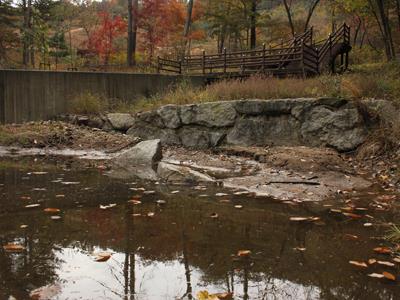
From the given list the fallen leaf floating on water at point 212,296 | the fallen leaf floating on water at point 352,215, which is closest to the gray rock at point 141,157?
the fallen leaf floating on water at point 352,215

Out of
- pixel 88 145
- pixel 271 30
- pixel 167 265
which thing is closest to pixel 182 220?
pixel 167 265

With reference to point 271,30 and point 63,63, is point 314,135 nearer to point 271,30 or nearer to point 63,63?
point 271,30

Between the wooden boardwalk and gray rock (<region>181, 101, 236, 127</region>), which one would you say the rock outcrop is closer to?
gray rock (<region>181, 101, 236, 127</region>)

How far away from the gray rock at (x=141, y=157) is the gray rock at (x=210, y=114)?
293cm

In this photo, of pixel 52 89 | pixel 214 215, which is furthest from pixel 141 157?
pixel 52 89

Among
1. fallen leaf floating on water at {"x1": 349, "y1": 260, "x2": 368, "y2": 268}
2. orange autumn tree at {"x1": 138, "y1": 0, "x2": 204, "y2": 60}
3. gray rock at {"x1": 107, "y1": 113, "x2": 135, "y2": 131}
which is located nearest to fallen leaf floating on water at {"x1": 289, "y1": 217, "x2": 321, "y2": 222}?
fallen leaf floating on water at {"x1": 349, "y1": 260, "x2": 368, "y2": 268}

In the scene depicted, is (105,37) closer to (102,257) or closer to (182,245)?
(182,245)

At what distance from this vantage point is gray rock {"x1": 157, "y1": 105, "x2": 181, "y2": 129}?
13.0m

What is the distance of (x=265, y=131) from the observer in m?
11.8

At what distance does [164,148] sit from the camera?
12492 millimetres

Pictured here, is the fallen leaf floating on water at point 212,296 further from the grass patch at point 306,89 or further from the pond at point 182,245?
the grass patch at point 306,89

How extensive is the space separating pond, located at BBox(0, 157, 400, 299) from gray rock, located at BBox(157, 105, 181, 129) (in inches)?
241

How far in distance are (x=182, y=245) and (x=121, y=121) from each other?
10.5 m

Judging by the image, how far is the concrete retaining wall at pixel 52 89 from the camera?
46.7 ft
